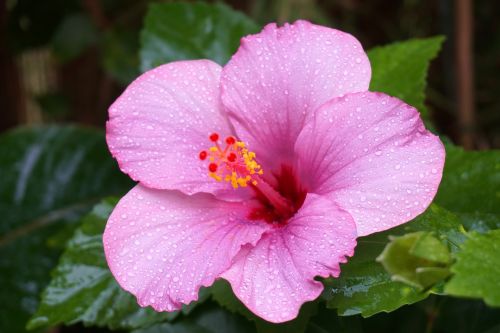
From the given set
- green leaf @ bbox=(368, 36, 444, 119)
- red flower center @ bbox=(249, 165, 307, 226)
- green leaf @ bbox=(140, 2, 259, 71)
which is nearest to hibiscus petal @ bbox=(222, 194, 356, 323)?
red flower center @ bbox=(249, 165, 307, 226)

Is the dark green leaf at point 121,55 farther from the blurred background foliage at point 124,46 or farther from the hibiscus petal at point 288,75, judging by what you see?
the hibiscus petal at point 288,75

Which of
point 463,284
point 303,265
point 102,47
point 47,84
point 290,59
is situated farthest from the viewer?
point 47,84

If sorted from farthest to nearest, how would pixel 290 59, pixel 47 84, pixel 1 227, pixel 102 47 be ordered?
pixel 47 84 < pixel 102 47 < pixel 1 227 < pixel 290 59

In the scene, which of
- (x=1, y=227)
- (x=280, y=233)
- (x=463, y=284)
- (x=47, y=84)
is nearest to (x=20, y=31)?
(x=47, y=84)

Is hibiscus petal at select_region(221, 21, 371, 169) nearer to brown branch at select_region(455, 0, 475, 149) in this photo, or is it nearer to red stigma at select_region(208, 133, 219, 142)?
red stigma at select_region(208, 133, 219, 142)

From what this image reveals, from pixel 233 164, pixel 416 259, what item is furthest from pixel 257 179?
pixel 416 259

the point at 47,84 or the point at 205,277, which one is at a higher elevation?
the point at 205,277

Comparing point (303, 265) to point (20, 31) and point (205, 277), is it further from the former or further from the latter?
point (20, 31)
